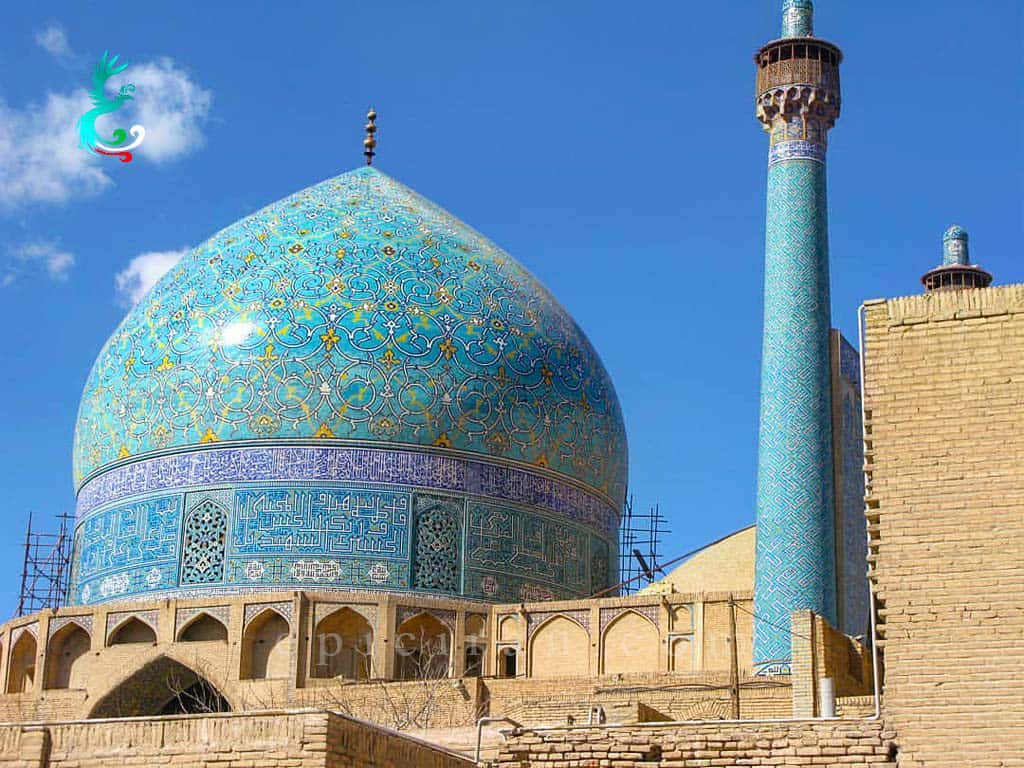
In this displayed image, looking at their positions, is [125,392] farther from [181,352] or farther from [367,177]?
[367,177]

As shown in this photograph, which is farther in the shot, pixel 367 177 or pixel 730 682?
pixel 367 177

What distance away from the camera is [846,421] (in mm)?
15391

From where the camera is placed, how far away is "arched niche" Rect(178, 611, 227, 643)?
1595 centimetres

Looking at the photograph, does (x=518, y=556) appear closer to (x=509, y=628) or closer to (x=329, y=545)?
(x=509, y=628)

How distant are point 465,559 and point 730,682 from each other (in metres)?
3.33

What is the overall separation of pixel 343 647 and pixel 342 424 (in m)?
1.98

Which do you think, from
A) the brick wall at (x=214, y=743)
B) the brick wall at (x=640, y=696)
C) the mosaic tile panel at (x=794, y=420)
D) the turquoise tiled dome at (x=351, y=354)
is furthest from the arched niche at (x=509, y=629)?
the brick wall at (x=214, y=743)

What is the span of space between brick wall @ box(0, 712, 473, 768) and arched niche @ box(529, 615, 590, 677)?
7.55m

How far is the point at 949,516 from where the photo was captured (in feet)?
24.6

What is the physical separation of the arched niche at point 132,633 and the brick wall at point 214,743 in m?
8.07

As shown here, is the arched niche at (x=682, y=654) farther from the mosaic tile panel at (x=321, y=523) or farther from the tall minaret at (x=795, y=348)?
the mosaic tile panel at (x=321, y=523)

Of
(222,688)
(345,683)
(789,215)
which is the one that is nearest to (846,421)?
(789,215)

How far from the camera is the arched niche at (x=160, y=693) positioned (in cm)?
1584

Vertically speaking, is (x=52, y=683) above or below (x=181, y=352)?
below
